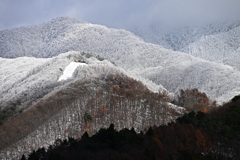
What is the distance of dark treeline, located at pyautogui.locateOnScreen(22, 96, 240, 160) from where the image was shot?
1251 inches

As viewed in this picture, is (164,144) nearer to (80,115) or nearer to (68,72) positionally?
(80,115)

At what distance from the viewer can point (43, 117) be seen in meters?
65.4

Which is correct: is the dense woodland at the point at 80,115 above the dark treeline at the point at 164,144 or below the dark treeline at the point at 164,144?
above

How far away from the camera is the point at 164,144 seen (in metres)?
36.8

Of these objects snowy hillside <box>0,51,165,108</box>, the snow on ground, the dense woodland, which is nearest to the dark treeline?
the dense woodland

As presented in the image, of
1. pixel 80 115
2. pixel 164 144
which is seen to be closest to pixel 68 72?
pixel 80 115

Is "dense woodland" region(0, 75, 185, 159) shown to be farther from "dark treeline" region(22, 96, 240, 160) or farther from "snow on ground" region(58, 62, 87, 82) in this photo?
"snow on ground" region(58, 62, 87, 82)

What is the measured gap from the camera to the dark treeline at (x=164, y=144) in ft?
104

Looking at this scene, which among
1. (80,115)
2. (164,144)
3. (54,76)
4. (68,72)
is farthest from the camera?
(68,72)

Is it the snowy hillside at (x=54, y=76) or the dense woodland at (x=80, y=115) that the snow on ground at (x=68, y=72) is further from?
the dense woodland at (x=80, y=115)

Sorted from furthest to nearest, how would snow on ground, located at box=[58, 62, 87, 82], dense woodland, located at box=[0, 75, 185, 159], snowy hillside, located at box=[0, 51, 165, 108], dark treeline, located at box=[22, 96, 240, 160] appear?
snow on ground, located at box=[58, 62, 87, 82] → snowy hillside, located at box=[0, 51, 165, 108] → dense woodland, located at box=[0, 75, 185, 159] → dark treeline, located at box=[22, 96, 240, 160]

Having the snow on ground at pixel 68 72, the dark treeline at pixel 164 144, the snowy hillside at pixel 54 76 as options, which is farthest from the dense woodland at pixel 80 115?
the snow on ground at pixel 68 72

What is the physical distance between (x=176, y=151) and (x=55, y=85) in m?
70.5

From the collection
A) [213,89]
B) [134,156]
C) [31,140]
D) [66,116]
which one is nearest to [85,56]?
[213,89]
